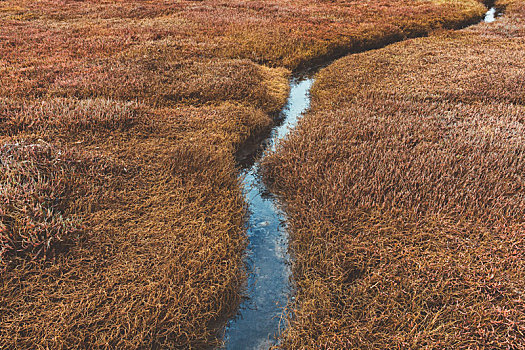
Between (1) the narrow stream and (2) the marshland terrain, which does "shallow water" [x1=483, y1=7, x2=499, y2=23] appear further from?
(1) the narrow stream

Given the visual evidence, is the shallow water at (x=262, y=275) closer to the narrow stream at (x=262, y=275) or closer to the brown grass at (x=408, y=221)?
the narrow stream at (x=262, y=275)

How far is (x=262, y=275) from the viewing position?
422 cm

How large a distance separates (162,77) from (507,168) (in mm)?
8942

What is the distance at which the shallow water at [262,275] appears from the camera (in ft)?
11.4

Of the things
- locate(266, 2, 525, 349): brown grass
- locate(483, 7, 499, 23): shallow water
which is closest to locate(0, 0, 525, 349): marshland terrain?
locate(266, 2, 525, 349): brown grass

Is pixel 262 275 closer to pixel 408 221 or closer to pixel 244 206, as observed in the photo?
pixel 244 206

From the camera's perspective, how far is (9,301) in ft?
9.84

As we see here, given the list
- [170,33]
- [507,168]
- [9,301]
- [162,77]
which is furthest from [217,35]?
[9,301]

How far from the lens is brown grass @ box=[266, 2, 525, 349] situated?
3.09 m

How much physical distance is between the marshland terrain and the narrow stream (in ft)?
0.20

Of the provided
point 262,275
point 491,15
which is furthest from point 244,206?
point 491,15

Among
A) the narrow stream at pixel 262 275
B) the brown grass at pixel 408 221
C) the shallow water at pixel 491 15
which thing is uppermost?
the shallow water at pixel 491 15

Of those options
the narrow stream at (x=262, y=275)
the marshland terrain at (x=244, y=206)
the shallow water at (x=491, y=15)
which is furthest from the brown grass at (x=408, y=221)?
the shallow water at (x=491, y=15)

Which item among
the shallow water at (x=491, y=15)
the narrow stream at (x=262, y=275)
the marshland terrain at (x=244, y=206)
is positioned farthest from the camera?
the shallow water at (x=491, y=15)
